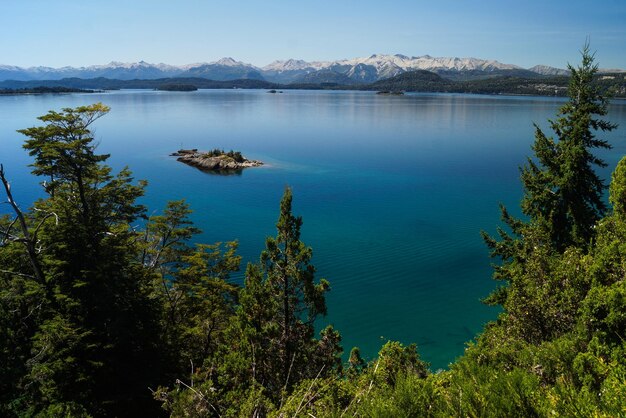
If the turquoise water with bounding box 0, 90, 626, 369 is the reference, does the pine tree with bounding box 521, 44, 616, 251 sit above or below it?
above

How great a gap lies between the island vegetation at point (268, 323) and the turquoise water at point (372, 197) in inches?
329

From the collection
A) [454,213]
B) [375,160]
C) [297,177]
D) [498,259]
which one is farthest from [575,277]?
[375,160]

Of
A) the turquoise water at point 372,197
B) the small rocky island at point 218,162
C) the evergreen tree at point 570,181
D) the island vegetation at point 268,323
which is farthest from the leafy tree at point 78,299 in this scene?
the small rocky island at point 218,162

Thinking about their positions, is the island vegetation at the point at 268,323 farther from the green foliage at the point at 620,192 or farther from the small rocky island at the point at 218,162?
the small rocky island at the point at 218,162

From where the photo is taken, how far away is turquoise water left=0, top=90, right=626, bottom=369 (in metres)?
26.8

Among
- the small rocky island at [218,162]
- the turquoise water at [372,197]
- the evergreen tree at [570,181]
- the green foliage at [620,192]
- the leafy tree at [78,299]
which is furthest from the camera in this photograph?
the small rocky island at [218,162]

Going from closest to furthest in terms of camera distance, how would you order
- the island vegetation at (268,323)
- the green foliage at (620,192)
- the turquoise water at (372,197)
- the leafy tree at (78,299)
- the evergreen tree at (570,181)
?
the island vegetation at (268,323), the green foliage at (620,192), the leafy tree at (78,299), the evergreen tree at (570,181), the turquoise water at (372,197)

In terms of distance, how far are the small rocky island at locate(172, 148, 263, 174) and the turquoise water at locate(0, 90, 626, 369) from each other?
2606 mm

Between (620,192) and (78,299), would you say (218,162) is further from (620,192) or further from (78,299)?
(620,192)

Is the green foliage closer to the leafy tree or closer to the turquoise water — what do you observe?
the turquoise water

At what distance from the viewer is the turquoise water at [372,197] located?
26.8 meters

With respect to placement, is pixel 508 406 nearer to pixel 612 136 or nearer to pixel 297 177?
pixel 297 177

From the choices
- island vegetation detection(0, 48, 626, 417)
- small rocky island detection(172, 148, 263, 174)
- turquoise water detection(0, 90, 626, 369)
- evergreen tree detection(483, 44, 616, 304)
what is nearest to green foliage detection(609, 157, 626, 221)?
island vegetation detection(0, 48, 626, 417)

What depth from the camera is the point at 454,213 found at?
4447cm
